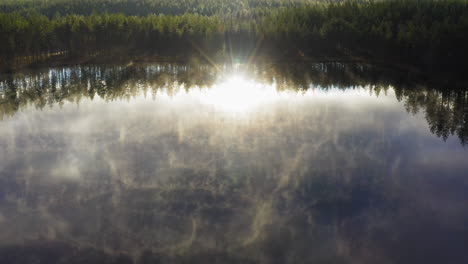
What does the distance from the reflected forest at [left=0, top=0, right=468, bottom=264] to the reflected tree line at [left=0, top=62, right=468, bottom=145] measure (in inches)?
17.6

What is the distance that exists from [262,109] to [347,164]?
18893 millimetres

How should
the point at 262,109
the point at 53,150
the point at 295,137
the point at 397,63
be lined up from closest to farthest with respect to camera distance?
the point at 53,150, the point at 295,137, the point at 262,109, the point at 397,63

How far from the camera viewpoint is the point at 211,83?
71.2 m

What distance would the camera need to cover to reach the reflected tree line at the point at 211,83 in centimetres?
5212

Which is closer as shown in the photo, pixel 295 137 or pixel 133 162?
pixel 133 162

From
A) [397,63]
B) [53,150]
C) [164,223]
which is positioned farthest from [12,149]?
[397,63]

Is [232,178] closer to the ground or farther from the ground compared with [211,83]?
closer to the ground

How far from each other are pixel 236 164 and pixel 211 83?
39.6 metres

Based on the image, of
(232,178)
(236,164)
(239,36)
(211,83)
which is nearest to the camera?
(232,178)

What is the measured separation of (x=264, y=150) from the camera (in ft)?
119

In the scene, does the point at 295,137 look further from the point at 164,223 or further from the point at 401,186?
the point at 164,223

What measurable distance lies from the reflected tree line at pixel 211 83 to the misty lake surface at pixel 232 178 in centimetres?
64

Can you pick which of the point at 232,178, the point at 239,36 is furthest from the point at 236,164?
the point at 239,36

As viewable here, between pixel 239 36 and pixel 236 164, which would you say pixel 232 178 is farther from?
pixel 239 36
